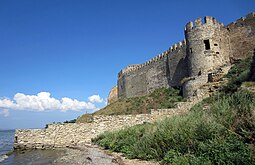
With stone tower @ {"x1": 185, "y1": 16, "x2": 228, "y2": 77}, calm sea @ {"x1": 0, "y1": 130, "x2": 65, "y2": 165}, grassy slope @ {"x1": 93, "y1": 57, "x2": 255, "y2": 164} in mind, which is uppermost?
stone tower @ {"x1": 185, "y1": 16, "x2": 228, "y2": 77}

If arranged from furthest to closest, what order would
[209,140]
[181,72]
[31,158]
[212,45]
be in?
[181,72], [212,45], [31,158], [209,140]

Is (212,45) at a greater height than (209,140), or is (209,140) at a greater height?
(212,45)

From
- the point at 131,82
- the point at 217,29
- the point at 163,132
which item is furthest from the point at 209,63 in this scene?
the point at 131,82

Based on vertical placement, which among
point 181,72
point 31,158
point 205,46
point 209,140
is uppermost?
point 205,46

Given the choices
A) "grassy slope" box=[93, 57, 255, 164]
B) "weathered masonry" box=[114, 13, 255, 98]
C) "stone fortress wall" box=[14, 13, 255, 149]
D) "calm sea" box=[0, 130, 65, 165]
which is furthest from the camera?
"weathered masonry" box=[114, 13, 255, 98]

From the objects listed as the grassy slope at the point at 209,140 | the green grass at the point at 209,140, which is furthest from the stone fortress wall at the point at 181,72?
the green grass at the point at 209,140

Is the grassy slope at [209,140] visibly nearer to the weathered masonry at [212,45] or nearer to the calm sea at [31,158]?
the calm sea at [31,158]

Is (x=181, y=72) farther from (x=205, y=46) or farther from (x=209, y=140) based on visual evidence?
(x=209, y=140)

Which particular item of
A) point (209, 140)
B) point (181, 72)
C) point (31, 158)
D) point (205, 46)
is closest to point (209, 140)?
point (209, 140)

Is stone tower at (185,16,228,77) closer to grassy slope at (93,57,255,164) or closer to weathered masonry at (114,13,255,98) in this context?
weathered masonry at (114,13,255,98)

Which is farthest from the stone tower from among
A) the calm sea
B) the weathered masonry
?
the calm sea

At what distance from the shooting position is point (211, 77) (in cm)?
1856

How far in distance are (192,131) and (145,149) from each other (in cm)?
197

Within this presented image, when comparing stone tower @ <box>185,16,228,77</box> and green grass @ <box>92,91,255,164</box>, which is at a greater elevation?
stone tower @ <box>185,16,228,77</box>
